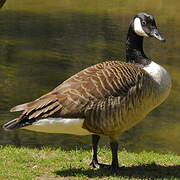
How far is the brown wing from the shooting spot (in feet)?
24.4

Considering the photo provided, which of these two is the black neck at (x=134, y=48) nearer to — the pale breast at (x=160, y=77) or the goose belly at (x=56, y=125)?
the pale breast at (x=160, y=77)

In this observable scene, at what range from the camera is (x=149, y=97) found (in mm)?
7898

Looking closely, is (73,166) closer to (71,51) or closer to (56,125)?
(56,125)

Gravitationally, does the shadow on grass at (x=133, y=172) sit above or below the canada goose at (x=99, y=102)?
below

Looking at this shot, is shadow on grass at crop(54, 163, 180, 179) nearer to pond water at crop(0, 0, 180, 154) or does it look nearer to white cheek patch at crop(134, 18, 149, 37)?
white cheek patch at crop(134, 18, 149, 37)

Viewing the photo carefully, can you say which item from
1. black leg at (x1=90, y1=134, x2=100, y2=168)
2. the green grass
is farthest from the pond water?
black leg at (x1=90, y1=134, x2=100, y2=168)

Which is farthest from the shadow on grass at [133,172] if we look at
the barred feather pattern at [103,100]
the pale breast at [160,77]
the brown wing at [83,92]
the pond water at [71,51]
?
the pond water at [71,51]

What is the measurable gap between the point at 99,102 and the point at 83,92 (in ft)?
0.84

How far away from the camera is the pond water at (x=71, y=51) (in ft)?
53.1

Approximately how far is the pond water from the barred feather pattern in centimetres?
668

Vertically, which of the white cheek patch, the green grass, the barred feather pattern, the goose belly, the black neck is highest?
the white cheek patch

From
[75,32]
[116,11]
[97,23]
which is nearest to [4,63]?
[75,32]

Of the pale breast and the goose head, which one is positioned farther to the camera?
the goose head

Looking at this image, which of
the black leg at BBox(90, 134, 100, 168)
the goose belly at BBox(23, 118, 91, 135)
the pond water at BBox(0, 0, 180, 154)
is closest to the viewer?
the goose belly at BBox(23, 118, 91, 135)
